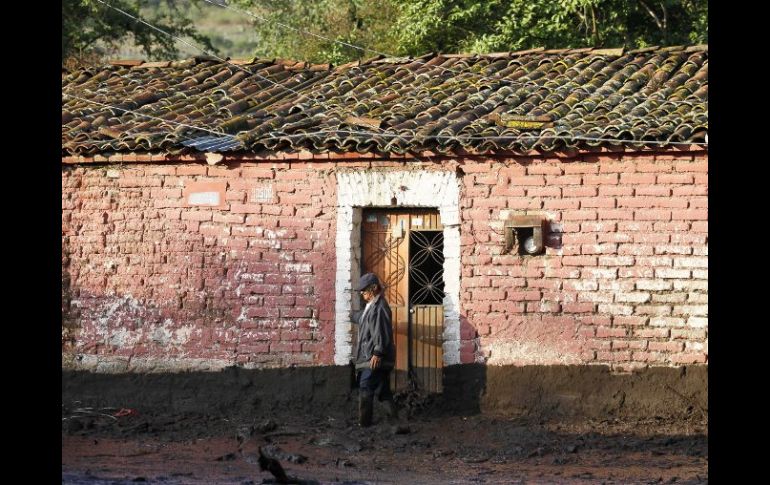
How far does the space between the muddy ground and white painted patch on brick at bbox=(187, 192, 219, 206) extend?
229 cm

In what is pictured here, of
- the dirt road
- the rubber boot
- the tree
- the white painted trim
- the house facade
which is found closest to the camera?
the dirt road

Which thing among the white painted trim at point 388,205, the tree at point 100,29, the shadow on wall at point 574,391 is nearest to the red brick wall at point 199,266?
the white painted trim at point 388,205

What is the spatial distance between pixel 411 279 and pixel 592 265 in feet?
6.40

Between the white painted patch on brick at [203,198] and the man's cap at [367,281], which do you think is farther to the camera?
the white painted patch on brick at [203,198]

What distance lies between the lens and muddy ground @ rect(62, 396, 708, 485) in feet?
29.5

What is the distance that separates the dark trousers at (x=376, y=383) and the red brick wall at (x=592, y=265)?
37.3 inches

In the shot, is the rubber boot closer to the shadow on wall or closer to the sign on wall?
the shadow on wall

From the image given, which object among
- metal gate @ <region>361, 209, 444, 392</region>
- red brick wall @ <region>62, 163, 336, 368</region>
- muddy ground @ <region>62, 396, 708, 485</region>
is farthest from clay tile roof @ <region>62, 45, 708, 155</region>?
muddy ground @ <region>62, 396, 708, 485</region>

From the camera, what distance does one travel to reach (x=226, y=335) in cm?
1208

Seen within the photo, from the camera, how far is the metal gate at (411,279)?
11.9m

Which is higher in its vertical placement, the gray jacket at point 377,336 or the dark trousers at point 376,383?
the gray jacket at point 377,336

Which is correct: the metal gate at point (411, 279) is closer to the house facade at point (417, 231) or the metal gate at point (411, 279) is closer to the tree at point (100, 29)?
the house facade at point (417, 231)
